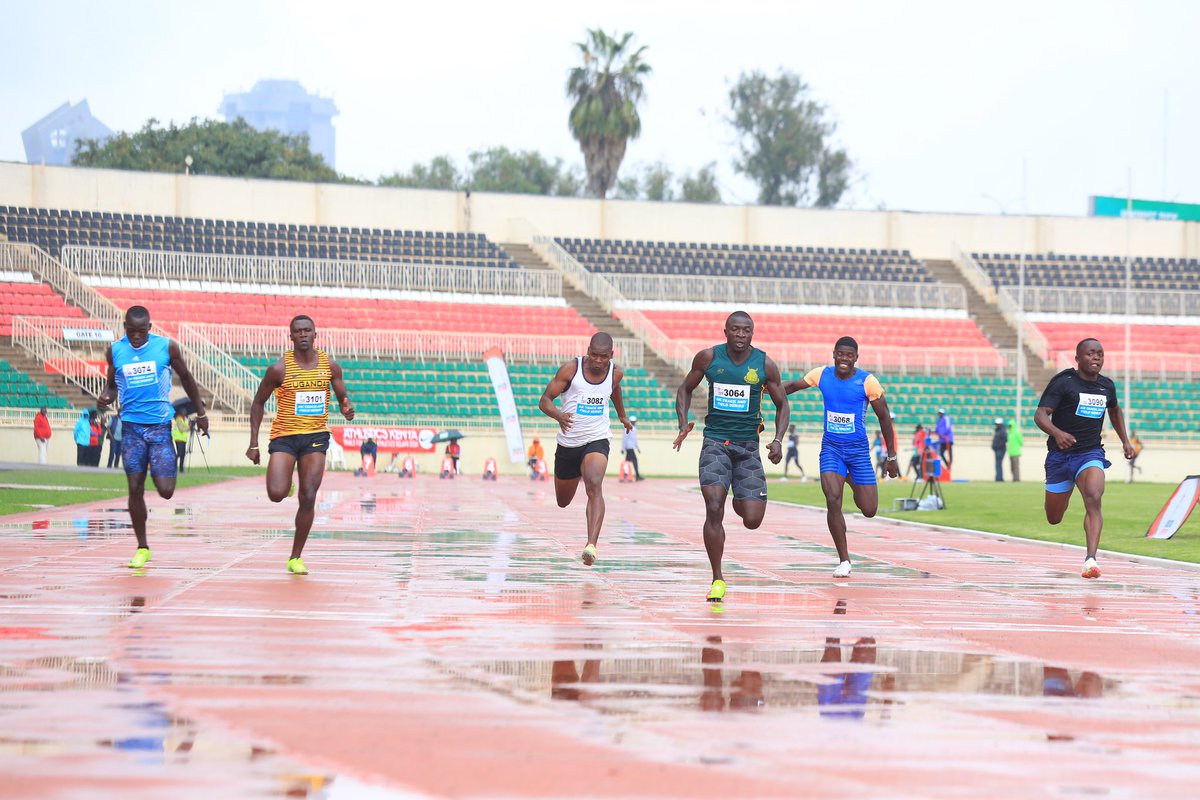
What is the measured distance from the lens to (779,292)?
57.2 meters

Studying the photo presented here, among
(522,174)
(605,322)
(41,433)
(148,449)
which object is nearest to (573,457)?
(148,449)

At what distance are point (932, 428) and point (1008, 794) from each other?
1755 inches

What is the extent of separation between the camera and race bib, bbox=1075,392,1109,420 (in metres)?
13.4

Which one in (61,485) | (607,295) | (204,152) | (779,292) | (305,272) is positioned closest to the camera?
(61,485)

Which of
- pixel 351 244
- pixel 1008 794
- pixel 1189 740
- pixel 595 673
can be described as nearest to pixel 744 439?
pixel 595 673

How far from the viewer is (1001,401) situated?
51.0 meters

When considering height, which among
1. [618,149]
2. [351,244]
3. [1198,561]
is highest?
[618,149]

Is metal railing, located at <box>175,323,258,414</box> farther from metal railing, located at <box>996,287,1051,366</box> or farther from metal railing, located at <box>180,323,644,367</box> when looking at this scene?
metal railing, located at <box>996,287,1051,366</box>

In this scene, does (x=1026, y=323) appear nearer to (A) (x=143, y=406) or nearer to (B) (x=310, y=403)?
(B) (x=310, y=403)

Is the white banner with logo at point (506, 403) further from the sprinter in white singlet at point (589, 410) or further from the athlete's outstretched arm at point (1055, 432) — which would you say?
the athlete's outstretched arm at point (1055, 432)

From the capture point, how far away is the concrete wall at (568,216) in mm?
58656

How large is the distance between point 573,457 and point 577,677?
6183 millimetres

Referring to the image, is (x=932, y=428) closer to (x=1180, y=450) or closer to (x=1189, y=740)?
(x=1180, y=450)

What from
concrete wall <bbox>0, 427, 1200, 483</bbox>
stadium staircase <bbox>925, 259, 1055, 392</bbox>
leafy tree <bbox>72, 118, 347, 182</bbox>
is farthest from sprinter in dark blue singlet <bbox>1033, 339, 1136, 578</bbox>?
leafy tree <bbox>72, 118, 347, 182</bbox>
